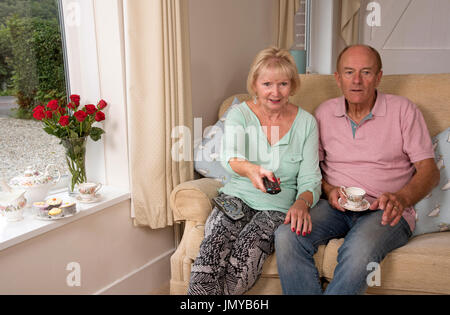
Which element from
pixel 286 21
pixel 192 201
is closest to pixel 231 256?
pixel 192 201

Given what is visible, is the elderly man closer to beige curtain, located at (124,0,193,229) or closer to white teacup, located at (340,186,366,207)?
white teacup, located at (340,186,366,207)

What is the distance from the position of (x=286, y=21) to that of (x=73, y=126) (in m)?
2.04

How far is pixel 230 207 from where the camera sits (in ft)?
5.61

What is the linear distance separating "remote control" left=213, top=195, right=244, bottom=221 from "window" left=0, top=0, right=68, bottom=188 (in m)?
0.83

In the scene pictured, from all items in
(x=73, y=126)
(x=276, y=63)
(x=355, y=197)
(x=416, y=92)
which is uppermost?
(x=276, y=63)

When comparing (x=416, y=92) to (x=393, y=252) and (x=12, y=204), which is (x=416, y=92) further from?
(x=12, y=204)

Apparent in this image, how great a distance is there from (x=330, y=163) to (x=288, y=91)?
38 centimetres

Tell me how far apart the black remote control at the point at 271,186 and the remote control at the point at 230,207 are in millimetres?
228

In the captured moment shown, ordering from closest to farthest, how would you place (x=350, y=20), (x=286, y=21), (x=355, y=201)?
(x=355, y=201)
(x=286, y=21)
(x=350, y=20)

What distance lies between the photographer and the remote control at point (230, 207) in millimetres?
1674

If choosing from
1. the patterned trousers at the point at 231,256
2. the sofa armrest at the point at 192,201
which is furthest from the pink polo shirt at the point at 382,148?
the sofa armrest at the point at 192,201

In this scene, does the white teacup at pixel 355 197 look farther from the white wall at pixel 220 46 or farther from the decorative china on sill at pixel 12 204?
the decorative china on sill at pixel 12 204
